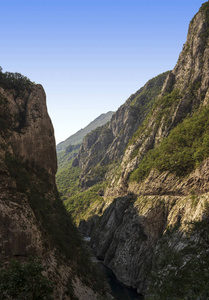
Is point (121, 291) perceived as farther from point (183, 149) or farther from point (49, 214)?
point (183, 149)

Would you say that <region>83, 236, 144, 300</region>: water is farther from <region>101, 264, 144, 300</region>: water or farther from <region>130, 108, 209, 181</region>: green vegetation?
<region>130, 108, 209, 181</region>: green vegetation

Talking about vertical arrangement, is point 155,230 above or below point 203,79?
below

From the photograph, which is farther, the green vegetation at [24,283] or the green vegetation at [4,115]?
the green vegetation at [4,115]

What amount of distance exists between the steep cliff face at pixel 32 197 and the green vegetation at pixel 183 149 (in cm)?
3960

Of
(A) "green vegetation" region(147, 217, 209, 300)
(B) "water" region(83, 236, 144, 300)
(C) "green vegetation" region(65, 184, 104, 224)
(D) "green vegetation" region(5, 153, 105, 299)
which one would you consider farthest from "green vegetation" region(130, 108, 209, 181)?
(C) "green vegetation" region(65, 184, 104, 224)

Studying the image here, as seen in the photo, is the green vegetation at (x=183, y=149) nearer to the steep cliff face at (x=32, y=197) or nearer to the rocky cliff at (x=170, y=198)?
the rocky cliff at (x=170, y=198)

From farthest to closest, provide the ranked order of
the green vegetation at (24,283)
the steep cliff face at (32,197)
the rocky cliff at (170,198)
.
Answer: the rocky cliff at (170,198), the steep cliff face at (32,197), the green vegetation at (24,283)

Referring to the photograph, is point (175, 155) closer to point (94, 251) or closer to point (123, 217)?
point (123, 217)

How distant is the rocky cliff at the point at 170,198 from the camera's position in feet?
149

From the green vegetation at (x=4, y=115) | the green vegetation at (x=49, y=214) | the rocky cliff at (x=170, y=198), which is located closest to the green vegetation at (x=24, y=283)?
the rocky cliff at (x=170, y=198)

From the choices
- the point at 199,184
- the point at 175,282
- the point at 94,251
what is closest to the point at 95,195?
the point at 94,251

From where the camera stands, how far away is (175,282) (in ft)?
131

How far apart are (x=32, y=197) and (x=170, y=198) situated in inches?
1694

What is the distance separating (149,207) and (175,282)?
33.5m
